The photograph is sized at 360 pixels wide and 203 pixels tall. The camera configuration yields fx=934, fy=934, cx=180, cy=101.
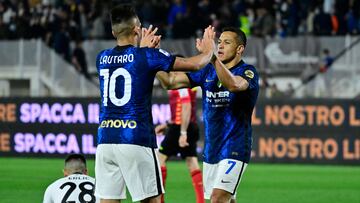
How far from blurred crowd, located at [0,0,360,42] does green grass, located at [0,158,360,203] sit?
504cm

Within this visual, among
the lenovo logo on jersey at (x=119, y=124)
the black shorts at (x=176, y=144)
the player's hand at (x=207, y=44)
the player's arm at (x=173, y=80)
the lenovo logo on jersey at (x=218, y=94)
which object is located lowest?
the black shorts at (x=176, y=144)

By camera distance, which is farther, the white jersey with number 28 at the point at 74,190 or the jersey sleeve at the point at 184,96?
the jersey sleeve at the point at 184,96

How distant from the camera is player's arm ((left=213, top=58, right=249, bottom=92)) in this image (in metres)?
8.44

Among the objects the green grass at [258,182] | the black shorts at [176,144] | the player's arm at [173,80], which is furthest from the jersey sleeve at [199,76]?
the black shorts at [176,144]

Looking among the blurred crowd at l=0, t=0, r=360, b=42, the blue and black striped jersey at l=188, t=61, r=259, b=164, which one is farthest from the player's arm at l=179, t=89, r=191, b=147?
the blurred crowd at l=0, t=0, r=360, b=42

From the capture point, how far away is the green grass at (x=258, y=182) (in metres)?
14.4

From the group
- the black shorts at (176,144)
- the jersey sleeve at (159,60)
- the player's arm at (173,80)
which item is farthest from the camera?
the black shorts at (176,144)

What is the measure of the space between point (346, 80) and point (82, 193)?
13.4 metres

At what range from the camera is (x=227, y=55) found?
9.29 m

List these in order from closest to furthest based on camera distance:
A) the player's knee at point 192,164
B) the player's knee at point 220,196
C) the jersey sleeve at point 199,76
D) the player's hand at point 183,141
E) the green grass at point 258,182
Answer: the player's knee at point 220,196
the jersey sleeve at point 199,76
the player's hand at point 183,141
the player's knee at point 192,164
the green grass at point 258,182

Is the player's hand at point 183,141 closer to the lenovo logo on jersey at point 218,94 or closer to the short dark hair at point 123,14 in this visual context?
the lenovo logo on jersey at point 218,94

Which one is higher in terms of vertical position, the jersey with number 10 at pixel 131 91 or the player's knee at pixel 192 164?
the jersey with number 10 at pixel 131 91

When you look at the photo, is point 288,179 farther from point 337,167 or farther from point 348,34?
point 348,34

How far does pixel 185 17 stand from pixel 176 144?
11.2 metres
